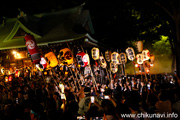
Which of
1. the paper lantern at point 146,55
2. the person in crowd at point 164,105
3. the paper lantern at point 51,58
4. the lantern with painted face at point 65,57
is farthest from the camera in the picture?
the paper lantern at point 146,55

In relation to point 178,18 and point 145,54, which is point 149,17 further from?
point 178,18

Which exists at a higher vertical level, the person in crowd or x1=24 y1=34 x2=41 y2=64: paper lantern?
x1=24 y1=34 x2=41 y2=64: paper lantern

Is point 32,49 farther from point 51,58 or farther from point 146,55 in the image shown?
point 146,55

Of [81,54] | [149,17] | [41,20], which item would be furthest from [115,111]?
[149,17]

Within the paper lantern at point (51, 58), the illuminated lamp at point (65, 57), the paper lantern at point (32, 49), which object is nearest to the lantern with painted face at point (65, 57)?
the illuminated lamp at point (65, 57)

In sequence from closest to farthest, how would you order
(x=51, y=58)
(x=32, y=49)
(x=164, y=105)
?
1. (x=164, y=105)
2. (x=32, y=49)
3. (x=51, y=58)

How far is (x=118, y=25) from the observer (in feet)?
64.8

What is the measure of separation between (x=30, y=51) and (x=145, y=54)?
1044 cm

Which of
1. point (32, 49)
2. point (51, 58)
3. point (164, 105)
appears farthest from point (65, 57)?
point (164, 105)

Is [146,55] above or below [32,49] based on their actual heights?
below

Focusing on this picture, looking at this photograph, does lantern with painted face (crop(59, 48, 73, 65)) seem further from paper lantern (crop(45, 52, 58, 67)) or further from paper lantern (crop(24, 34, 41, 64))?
paper lantern (crop(24, 34, 41, 64))

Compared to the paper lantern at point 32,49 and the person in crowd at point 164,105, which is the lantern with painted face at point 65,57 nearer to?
the paper lantern at point 32,49

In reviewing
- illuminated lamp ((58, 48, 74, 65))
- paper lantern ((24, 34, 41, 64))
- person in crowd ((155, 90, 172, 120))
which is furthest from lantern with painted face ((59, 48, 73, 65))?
person in crowd ((155, 90, 172, 120))

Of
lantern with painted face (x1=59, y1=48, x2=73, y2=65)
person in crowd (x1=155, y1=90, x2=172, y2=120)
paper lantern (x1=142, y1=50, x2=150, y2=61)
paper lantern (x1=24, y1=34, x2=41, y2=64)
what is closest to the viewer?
person in crowd (x1=155, y1=90, x2=172, y2=120)
